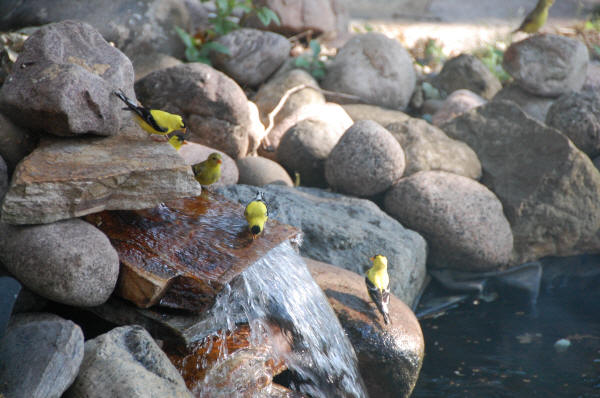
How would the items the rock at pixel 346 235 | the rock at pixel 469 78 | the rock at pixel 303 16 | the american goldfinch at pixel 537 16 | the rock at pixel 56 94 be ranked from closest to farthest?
the rock at pixel 56 94
the rock at pixel 346 235
the american goldfinch at pixel 537 16
the rock at pixel 469 78
the rock at pixel 303 16

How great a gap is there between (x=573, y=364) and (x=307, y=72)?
217 inches

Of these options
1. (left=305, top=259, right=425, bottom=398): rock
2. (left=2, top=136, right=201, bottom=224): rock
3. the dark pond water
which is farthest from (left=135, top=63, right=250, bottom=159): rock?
the dark pond water

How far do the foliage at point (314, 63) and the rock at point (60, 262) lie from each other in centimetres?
613

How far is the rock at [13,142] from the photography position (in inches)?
153

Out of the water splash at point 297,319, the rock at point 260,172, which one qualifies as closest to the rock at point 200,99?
the rock at point 260,172

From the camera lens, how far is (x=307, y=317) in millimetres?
4219

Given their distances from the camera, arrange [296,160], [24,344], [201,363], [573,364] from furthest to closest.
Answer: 1. [296,160]
2. [573,364]
3. [201,363]
4. [24,344]

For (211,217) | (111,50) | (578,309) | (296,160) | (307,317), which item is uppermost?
(111,50)

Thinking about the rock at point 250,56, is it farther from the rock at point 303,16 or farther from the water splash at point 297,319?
the water splash at point 297,319

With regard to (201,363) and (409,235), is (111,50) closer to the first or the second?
(201,363)

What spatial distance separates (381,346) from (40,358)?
8.13ft

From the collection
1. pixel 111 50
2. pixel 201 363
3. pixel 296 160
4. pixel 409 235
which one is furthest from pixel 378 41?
pixel 201 363

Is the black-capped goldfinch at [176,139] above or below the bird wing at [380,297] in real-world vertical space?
above

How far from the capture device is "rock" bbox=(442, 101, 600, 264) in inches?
277
